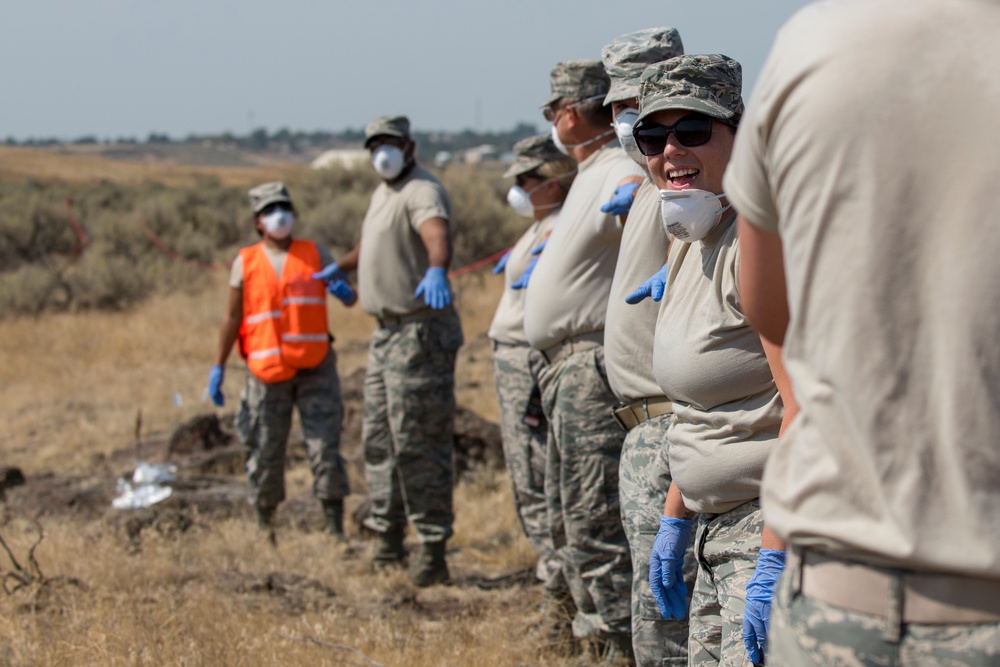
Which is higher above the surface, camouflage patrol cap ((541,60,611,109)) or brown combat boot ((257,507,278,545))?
camouflage patrol cap ((541,60,611,109))

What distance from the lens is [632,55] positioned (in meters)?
3.68

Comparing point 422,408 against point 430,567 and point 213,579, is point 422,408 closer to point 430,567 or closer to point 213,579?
point 430,567

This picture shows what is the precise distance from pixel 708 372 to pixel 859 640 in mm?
1070

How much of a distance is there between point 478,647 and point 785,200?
3.47 meters

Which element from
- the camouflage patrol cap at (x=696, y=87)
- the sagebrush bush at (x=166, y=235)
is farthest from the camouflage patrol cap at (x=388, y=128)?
the sagebrush bush at (x=166, y=235)

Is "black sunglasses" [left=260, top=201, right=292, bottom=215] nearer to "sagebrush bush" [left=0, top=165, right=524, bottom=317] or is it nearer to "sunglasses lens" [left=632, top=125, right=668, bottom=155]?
"sunglasses lens" [left=632, top=125, right=668, bottom=155]

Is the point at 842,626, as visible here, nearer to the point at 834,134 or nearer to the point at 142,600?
the point at 834,134

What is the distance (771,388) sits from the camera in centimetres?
253

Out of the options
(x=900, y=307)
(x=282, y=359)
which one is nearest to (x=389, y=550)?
(x=282, y=359)

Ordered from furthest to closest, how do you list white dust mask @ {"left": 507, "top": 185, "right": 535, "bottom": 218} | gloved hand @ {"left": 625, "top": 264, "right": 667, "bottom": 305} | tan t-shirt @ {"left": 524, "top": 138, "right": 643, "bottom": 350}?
1. white dust mask @ {"left": 507, "top": 185, "right": 535, "bottom": 218}
2. tan t-shirt @ {"left": 524, "top": 138, "right": 643, "bottom": 350}
3. gloved hand @ {"left": 625, "top": 264, "right": 667, "bottom": 305}

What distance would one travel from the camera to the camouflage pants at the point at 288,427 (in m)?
6.66

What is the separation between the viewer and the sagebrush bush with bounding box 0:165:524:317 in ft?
54.2

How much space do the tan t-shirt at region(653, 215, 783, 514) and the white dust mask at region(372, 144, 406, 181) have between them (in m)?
3.74

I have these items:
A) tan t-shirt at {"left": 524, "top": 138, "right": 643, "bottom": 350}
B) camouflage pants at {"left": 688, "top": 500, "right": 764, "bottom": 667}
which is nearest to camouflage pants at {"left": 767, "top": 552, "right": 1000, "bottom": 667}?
camouflage pants at {"left": 688, "top": 500, "right": 764, "bottom": 667}
